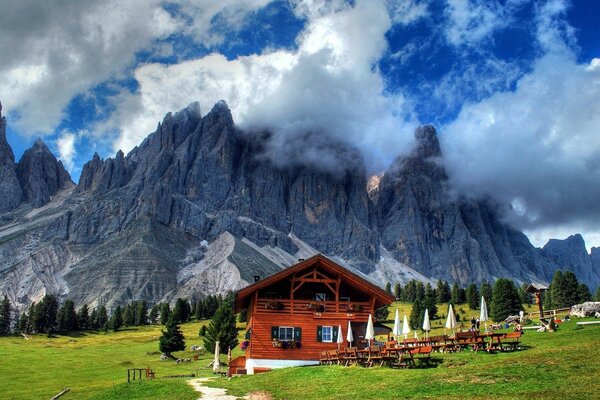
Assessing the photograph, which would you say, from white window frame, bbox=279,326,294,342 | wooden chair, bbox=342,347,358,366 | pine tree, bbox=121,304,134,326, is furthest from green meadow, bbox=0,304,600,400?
pine tree, bbox=121,304,134,326

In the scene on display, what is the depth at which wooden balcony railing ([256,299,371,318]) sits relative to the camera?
45125 millimetres

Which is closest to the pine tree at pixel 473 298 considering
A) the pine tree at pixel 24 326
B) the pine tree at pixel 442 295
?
the pine tree at pixel 442 295

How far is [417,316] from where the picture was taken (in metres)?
111

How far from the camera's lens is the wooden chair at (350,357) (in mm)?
33062

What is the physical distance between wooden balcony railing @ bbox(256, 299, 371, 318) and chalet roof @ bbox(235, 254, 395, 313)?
136cm

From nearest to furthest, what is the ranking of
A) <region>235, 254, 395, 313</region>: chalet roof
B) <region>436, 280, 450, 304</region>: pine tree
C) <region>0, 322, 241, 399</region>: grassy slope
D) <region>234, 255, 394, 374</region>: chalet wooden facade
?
<region>0, 322, 241, 399</region>: grassy slope
<region>234, 255, 394, 374</region>: chalet wooden facade
<region>235, 254, 395, 313</region>: chalet roof
<region>436, 280, 450, 304</region>: pine tree

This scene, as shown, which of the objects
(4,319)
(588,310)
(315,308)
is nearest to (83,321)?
(4,319)

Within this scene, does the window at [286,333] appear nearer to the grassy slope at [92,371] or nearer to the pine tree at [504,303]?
the grassy slope at [92,371]

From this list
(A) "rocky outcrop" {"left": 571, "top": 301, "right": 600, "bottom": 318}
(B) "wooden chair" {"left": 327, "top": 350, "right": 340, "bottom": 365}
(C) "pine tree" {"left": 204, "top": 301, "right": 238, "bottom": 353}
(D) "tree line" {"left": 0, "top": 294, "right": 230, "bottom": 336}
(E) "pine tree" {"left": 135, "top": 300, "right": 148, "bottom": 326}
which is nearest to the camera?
(B) "wooden chair" {"left": 327, "top": 350, "right": 340, "bottom": 365}

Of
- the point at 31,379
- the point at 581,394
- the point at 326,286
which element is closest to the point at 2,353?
the point at 31,379

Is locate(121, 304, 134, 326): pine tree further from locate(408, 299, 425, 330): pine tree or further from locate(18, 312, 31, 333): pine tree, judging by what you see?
locate(408, 299, 425, 330): pine tree

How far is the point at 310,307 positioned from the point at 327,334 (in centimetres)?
255

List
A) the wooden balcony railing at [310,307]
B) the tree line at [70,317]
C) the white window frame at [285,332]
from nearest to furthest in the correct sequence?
the white window frame at [285,332]
the wooden balcony railing at [310,307]
the tree line at [70,317]

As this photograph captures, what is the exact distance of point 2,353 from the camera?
75.2 meters
